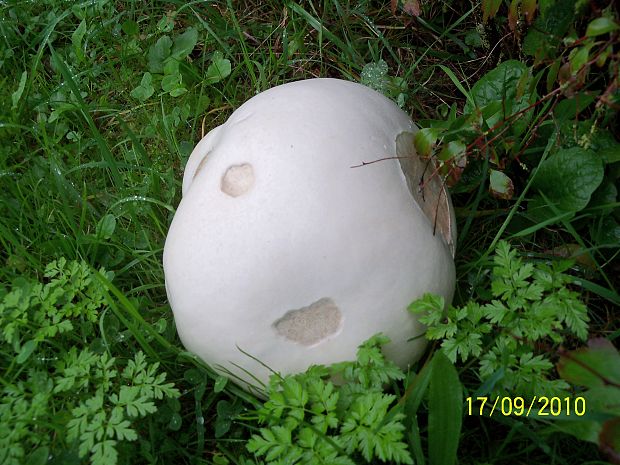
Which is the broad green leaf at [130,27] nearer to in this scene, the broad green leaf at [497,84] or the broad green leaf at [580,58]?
the broad green leaf at [497,84]

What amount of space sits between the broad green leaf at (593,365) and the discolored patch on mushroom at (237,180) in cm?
100

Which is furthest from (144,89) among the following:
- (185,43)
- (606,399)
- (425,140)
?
(606,399)

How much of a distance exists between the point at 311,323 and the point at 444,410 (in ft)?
1.47

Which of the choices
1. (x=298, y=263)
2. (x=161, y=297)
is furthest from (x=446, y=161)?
(x=161, y=297)

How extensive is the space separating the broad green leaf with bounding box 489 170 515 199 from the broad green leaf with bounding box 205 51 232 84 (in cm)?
135

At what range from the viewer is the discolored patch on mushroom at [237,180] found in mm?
1895

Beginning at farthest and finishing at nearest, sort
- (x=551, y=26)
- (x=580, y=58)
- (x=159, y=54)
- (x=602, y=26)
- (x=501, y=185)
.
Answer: (x=159, y=54) < (x=551, y=26) < (x=501, y=185) < (x=580, y=58) < (x=602, y=26)

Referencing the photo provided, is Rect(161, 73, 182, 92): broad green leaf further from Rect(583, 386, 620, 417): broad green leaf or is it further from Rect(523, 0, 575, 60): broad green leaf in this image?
Rect(583, 386, 620, 417): broad green leaf

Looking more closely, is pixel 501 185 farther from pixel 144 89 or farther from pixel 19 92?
pixel 19 92

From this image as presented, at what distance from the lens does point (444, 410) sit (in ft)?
5.97

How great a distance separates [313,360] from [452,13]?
193cm
